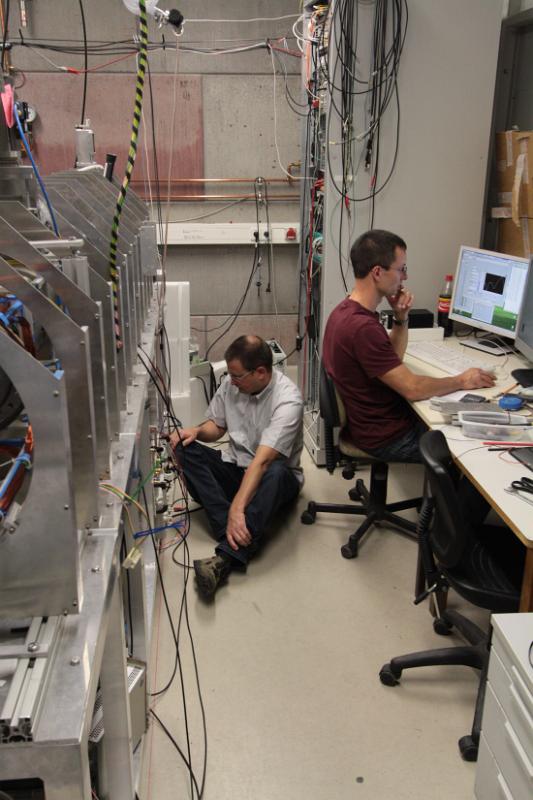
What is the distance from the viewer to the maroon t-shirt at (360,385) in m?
2.49

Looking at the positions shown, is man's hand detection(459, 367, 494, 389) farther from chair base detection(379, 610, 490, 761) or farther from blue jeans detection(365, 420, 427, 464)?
chair base detection(379, 610, 490, 761)

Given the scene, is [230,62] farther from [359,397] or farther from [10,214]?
[10,214]

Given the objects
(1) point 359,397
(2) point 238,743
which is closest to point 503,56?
(1) point 359,397

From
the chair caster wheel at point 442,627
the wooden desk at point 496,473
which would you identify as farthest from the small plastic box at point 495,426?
the chair caster wheel at point 442,627

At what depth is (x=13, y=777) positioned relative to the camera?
0.77m

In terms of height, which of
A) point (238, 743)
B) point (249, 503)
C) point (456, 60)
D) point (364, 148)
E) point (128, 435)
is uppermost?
point (456, 60)

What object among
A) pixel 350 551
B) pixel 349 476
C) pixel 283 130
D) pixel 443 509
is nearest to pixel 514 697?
pixel 443 509

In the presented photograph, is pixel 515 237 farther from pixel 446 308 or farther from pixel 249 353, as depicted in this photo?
pixel 249 353

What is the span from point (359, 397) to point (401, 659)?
97cm

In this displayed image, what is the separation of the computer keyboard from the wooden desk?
188 mm

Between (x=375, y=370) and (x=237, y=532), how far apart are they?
30.9 inches

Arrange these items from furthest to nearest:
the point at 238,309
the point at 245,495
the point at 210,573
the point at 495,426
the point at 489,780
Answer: the point at 238,309 < the point at 245,495 < the point at 210,573 < the point at 495,426 < the point at 489,780

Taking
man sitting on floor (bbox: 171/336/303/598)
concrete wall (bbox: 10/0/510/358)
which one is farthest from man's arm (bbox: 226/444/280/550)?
concrete wall (bbox: 10/0/510/358)

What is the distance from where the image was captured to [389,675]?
2033 millimetres
